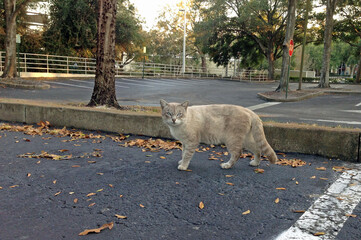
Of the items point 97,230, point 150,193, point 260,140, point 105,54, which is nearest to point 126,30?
point 105,54

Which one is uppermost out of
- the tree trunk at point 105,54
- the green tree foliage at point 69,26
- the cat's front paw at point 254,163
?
the green tree foliage at point 69,26

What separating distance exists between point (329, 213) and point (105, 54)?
24.3 ft

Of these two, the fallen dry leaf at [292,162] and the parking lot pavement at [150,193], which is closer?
the parking lot pavement at [150,193]

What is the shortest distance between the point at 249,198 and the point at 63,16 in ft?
93.1

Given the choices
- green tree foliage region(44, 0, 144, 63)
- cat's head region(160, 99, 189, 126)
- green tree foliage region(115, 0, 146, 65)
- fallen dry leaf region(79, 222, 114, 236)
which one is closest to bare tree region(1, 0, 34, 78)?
green tree foliage region(44, 0, 144, 63)

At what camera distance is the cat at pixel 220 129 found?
415 cm

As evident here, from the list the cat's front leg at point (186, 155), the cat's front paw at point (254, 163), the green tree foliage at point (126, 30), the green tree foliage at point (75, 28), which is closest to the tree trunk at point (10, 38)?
the green tree foliage at point (75, 28)

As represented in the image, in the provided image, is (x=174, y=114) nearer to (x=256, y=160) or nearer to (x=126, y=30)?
(x=256, y=160)

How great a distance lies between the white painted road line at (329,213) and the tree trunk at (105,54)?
22.1 ft

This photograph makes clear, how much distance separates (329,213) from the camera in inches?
116

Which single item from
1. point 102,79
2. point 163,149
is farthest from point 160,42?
point 163,149

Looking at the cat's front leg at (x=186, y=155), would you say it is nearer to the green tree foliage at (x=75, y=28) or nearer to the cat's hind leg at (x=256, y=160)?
the cat's hind leg at (x=256, y=160)

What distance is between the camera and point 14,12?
62.0 ft

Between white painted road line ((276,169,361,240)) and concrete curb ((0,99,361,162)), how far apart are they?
114 centimetres
